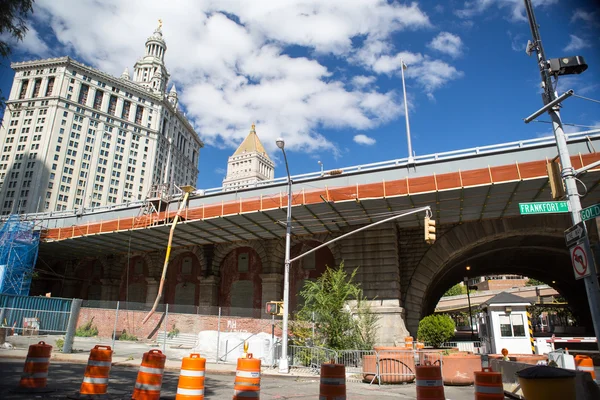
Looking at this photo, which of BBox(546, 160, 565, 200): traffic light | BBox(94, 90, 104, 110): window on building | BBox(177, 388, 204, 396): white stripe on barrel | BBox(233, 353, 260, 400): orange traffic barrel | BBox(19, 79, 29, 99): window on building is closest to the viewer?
BBox(177, 388, 204, 396): white stripe on barrel

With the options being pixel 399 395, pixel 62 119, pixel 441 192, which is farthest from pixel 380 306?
pixel 62 119

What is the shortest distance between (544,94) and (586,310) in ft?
142

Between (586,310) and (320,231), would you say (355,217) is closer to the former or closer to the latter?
(320,231)

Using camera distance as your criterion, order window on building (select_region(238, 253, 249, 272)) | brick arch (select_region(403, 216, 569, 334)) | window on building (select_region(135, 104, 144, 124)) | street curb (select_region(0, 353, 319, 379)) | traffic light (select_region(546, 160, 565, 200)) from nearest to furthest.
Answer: traffic light (select_region(546, 160, 565, 200)), street curb (select_region(0, 353, 319, 379)), brick arch (select_region(403, 216, 569, 334)), window on building (select_region(238, 253, 249, 272)), window on building (select_region(135, 104, 144, 124))

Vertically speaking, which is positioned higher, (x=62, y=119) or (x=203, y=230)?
(x=62, y=119)

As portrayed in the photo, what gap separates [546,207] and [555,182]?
665 millimetres

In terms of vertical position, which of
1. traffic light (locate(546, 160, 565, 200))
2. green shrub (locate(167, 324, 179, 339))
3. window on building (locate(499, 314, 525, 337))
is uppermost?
traffic light (locate(546, 160, 565, 200))

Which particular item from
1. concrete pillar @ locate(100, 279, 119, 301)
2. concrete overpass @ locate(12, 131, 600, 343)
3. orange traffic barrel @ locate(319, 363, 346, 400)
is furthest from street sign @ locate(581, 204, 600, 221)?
concrete pillar @ locate(100, 279, 119, 301)

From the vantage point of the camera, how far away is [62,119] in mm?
116500

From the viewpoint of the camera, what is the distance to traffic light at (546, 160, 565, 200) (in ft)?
33.4

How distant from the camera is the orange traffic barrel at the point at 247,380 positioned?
26.4ft

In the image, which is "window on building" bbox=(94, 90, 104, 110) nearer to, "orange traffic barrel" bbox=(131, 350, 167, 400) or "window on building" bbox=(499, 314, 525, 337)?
"window on building" bbox=(499, 314, 525, 337)

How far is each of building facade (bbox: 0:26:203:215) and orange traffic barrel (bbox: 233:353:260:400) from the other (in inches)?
4101

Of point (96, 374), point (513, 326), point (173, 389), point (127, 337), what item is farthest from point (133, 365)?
point (513, 326)
